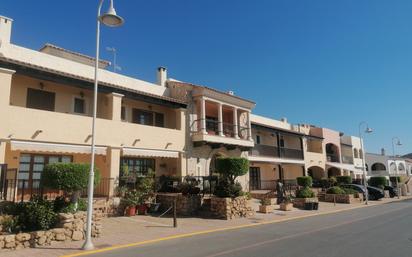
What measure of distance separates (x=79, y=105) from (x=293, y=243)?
14.6m

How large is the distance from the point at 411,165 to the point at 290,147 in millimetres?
51842

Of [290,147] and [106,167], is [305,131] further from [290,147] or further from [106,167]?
[106,167]

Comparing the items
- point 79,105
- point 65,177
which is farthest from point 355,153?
point 65,177

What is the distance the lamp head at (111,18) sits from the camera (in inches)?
410

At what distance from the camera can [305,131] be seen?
1767 inches

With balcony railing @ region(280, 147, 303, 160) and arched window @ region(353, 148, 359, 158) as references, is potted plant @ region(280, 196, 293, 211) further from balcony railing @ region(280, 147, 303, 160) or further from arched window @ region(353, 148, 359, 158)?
arched window @ region(353, 148, 359, 158)

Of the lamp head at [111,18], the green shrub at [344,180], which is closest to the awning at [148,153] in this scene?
the lamp head at [111,18]

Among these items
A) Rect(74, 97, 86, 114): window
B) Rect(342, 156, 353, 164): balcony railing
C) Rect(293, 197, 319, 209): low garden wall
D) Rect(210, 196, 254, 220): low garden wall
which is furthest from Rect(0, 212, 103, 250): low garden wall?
Rect(342, 156, 353, 164): balcony railing

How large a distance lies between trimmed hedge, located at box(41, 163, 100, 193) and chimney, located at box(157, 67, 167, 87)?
14.7 m

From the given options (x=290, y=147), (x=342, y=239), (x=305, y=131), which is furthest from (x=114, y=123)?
(x=305, y=131)

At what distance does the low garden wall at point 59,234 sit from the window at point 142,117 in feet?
36.4

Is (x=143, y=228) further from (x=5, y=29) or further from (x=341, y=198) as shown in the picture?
(x=341, y=198)

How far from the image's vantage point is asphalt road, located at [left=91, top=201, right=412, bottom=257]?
970 centimetres

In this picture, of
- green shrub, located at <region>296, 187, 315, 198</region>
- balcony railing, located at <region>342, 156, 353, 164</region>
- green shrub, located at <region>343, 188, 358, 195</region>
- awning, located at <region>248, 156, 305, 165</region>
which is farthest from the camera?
balcony railing, located at <region>342, 156, 353, 164</region>
